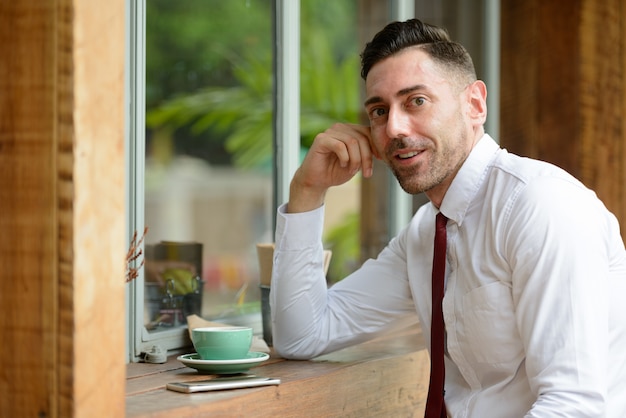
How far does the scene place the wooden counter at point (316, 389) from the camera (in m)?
1.74

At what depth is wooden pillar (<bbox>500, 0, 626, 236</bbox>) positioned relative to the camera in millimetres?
3559

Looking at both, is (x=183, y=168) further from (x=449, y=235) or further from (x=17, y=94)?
(x=17, y=94)

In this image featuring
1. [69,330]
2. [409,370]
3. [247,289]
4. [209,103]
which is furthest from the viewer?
[209,103]

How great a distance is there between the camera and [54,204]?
4.45 ft

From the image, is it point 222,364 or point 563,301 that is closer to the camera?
point 563,301

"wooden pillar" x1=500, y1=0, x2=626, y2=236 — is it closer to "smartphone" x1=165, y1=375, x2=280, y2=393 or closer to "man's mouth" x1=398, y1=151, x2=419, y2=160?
"man's mouth" x1=398, y1=151, x2=419, y2=160

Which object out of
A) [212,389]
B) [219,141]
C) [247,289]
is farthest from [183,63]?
[212,389]

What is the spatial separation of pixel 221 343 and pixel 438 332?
1.70 feet

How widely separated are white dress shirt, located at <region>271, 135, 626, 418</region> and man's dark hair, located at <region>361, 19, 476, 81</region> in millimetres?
213

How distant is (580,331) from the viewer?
1.75 meters

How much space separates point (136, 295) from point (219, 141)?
6.21 meters

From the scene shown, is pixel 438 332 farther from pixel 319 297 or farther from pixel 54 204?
→ pixel 54 204

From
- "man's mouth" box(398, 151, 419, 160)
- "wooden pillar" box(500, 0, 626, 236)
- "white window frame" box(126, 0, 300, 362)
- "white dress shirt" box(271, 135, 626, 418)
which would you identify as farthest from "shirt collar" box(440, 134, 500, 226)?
"wooden pillar" box(500, 0, 626, 236)

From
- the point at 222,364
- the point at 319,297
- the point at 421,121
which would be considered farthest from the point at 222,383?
the point at 421,121
